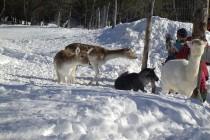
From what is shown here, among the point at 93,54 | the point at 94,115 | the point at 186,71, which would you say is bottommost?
the point at 94,115

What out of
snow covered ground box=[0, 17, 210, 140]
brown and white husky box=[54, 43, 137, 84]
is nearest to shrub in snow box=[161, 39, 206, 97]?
snow covered ground box=[0, 17, 210, 140]

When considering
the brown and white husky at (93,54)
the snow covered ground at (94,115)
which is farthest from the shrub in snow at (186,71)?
the brown and white husky at (93,54)

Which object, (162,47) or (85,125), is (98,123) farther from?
(162,47)

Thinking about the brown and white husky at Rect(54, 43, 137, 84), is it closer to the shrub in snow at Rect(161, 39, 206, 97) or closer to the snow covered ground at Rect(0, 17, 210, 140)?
the shrub in snow at Rect(161, 39, 206, 97)

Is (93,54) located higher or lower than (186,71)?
higher

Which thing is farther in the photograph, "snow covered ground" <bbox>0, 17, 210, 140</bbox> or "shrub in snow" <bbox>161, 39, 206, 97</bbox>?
"shrub in snow" <bbox>161, 39, 206, 97</bbox>

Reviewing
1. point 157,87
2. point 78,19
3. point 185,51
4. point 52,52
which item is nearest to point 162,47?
point 52,52

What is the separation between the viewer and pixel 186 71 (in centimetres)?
1030

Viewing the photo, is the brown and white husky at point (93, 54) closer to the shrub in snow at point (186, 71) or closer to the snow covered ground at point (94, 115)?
the shrub in snow at point (186, 71)

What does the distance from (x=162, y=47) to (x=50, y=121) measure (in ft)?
52.8


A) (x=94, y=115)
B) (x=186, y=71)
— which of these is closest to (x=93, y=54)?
(x=186, y=71)

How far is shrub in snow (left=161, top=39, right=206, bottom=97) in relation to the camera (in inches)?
393

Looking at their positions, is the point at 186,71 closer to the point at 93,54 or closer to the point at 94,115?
the point at 94,115

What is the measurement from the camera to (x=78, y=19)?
72.1 m
